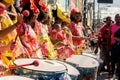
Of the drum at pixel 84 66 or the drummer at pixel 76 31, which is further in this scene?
the drummer at pixel 76 31

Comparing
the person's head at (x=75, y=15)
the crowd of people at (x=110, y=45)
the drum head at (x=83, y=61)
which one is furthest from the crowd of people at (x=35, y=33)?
the crowd of people at (x=110, y=45)

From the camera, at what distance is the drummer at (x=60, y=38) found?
6.16 meters

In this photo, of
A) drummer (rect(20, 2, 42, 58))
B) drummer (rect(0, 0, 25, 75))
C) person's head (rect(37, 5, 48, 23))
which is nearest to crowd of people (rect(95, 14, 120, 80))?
person's head (rect(37, 5, 48, 23))

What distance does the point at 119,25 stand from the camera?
924cm

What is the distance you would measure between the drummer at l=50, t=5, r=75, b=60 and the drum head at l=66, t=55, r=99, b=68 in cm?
64

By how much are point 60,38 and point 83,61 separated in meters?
0.81

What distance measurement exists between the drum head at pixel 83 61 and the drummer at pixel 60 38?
0.64 meters

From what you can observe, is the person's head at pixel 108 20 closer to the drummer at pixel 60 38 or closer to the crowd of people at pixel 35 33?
the crowd of people at pixel 35 33

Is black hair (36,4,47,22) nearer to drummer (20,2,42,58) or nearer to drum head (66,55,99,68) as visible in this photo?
drummer (20,2,42,58)

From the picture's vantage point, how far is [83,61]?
18.0 ft

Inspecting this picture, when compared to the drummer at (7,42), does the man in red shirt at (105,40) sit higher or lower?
lower

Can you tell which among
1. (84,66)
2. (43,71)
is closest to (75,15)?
(84,66)

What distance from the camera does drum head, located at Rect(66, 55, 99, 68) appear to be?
17.3 ft

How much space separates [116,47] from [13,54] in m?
4.82
